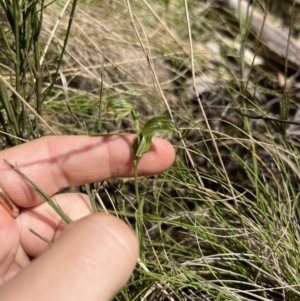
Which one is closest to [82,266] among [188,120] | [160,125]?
[160,125]

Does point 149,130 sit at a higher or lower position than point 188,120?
higher

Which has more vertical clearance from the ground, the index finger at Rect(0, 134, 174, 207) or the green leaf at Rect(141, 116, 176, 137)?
the green leaf at Rect(141, 116, 176, 137)

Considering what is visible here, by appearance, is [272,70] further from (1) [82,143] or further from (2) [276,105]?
(1) [82,143]

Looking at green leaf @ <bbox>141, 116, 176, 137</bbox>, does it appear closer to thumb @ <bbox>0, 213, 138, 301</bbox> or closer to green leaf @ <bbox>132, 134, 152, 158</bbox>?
green leaf @ <bbox>132, 134, 152, 158</bbox>

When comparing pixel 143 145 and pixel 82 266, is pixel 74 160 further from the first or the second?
pixel 82 266

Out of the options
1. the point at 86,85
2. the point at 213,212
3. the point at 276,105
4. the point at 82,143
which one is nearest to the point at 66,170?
the point at 82,143

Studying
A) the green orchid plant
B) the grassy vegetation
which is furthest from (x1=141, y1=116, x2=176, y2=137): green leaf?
the grassy vegetation
